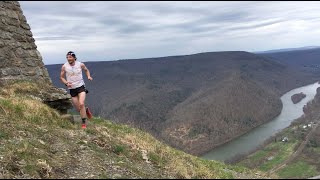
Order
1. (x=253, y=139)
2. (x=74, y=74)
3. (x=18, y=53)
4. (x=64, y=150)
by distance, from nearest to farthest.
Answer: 1. (x=64, y=150)
2. (x=74, y=74)
3. (x=18, y=53)
4. (x=253, y=139)

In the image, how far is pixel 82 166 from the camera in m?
10.2

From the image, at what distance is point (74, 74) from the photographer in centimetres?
1461

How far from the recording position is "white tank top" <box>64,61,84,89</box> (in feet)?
47.7

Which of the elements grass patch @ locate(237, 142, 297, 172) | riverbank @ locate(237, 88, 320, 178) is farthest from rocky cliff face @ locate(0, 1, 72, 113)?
grass patch @ locate(237, 142, 297, 172)

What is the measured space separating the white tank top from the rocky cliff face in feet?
7.06

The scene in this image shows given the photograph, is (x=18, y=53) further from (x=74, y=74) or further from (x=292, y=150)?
(x=292, y=150)

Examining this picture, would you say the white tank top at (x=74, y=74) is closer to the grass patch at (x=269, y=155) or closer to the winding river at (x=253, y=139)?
the grass patch at (x=269, y=155)

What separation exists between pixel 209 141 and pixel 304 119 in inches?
1732

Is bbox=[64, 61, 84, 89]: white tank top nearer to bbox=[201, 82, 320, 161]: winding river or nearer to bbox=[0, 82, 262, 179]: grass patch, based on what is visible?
bbox=[0, 82, 262, 179]: grass patch

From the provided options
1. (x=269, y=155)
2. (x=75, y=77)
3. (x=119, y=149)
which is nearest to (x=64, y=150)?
(x=119, y=149)

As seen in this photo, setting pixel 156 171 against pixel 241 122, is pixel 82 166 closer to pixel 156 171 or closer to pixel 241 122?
pixel 156 171

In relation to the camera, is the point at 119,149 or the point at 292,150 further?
the point at 292,150

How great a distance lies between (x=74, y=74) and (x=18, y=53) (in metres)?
5.46

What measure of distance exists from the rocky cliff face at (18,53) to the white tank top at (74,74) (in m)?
2.15
